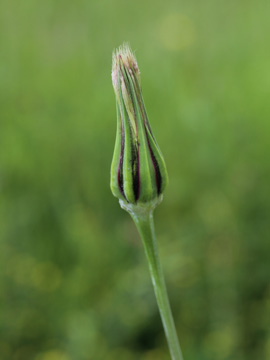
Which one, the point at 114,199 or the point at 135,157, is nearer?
the point at 135,157

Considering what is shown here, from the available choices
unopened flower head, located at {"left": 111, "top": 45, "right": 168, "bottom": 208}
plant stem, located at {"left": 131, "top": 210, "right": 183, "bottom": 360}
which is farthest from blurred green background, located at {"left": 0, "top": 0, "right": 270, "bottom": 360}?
unopened flower head, located at {"left": 111, "top": 45, "right": 168, "bottom": 208}

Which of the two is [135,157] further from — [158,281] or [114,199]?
[114,199]

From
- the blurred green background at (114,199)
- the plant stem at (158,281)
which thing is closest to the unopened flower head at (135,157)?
the plant stem at (158,281)

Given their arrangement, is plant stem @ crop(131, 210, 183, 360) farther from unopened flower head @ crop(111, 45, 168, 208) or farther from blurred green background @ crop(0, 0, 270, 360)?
blurred green background @ crop(0, 0, 270, 360)

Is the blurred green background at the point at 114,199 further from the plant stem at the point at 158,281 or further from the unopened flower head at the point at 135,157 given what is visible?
the unopened flower head at the point at 135,157

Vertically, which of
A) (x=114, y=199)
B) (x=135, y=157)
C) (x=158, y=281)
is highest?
(x=135, y=157)

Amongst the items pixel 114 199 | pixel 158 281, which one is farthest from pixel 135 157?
pixel 114 199

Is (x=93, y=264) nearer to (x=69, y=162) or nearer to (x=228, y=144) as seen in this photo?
(x=69, y=162)
